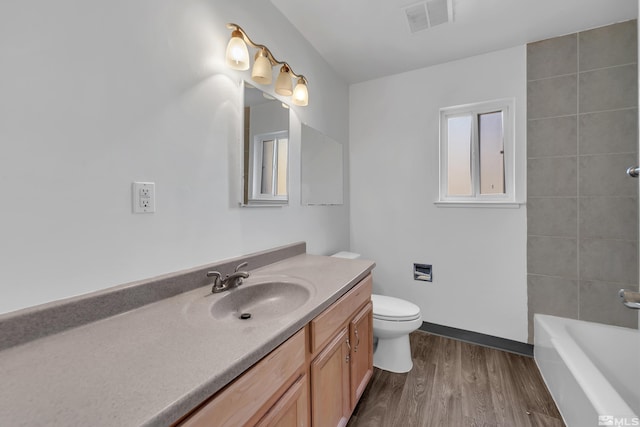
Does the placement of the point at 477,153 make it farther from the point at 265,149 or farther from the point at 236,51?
the point at 236,51

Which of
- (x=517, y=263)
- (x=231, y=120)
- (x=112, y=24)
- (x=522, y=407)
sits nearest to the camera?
(x=112, y=24)

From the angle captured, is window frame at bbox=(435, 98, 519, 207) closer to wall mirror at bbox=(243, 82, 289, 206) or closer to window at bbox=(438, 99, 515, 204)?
window at bbox=(438, 99, 515, 204)

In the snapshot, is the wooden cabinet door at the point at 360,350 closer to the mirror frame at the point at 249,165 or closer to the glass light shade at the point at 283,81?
the mirror frame at the point at 249,165

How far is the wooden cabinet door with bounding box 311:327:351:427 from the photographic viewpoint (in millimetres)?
1033

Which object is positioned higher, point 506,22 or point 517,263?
point 506,22

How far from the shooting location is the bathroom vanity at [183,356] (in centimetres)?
50

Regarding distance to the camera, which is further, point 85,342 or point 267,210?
point 267,210

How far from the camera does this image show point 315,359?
1033 millimetres

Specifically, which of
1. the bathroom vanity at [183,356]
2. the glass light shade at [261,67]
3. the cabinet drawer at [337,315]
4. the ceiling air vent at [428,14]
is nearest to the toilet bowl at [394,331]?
the cabinet drawer at [337,315]

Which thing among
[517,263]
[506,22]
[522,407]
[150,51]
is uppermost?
[506,22]

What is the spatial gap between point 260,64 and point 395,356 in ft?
6.62

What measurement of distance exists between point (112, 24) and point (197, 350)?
106 centimetres

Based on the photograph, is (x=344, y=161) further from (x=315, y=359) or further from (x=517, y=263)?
(x=315, y=359)

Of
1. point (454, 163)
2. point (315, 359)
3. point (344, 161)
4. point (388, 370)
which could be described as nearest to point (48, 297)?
A: point (315, 359)
